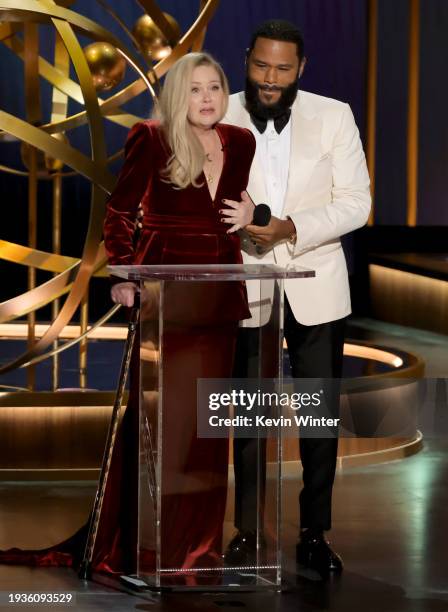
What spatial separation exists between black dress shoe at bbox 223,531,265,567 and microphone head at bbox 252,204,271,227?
0.69 meters

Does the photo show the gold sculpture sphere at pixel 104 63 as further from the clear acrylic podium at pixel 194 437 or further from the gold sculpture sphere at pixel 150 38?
the clear acrylic podium at pixel 194 437

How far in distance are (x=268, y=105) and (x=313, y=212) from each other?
0.87ft

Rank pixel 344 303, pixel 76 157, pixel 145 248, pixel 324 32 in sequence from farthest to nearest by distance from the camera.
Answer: pixel 324 32 → pixel 76 157 → pixel 344 303 → pixel 145 248

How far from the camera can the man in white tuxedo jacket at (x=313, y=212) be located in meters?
3.16

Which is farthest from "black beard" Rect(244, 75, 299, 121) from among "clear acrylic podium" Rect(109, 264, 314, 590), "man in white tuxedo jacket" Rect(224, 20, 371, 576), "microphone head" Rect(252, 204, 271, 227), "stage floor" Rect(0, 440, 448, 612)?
"stage floor" Rect(0, 440, 448, 612)

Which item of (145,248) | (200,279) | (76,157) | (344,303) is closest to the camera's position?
(200,279)

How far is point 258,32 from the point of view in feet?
10.0

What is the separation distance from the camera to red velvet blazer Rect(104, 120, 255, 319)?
9.75 ft

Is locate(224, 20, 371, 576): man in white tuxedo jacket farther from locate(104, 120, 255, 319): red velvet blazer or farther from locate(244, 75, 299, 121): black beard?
locate(104, 120, 255, 319): red velvet blazer

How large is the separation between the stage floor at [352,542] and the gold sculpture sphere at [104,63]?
6.14 feet

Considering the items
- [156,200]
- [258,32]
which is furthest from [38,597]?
[258,32]

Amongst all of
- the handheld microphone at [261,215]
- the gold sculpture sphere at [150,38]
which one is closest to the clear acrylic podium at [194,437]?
the handheld microphone at [261,215]

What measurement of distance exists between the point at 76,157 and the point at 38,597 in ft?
5.28

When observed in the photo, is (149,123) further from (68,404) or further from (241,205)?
(68,404)
